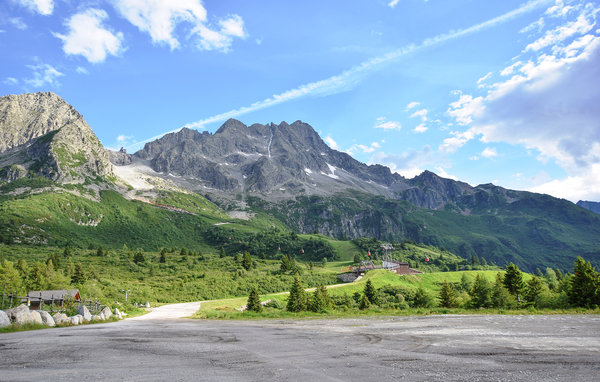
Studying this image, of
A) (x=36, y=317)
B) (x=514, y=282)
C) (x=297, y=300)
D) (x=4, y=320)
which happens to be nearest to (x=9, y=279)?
(x=36, y=317)

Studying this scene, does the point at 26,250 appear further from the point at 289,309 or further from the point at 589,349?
the point at 589,349

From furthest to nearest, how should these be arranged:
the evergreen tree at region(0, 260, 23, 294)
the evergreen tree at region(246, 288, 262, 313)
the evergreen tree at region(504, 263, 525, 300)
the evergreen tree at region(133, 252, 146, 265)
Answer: the evergreen tree at region(133, 252, 146, 265) < the evergreen tree at region(504, 263, 525, 300) < the evergreen tree at region(246, 288, 262, 313) < the evergreen tree at region(0, 260, 23, 294)

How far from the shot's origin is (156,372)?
921 cm

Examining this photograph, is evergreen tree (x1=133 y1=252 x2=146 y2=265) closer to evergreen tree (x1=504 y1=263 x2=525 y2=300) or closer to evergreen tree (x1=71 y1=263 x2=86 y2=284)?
evergreen tree (x1=71 y1=263 x2=86 y2=284)

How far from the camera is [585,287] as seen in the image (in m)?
33.4

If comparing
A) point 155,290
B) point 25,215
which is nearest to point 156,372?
point 155,290

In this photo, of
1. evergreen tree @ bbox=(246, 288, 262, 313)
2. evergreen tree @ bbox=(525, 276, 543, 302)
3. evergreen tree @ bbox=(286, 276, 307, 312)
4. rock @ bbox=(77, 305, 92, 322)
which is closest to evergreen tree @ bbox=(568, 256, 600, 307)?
evergreen tree @ bbox=(525, 276, 543, 302)

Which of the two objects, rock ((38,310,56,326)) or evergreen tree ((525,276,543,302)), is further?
evergreen tree ((525,276,543,302))

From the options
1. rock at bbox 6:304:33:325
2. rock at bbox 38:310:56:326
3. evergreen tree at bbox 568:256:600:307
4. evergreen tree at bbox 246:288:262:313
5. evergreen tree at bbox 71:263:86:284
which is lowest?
evergreen tree at bbox 246:288:262:313

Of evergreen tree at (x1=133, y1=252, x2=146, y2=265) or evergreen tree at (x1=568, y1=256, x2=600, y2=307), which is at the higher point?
evergreen tree at (x1=568, y1=256, x2=600, y2=307)

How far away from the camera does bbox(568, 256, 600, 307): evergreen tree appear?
106ft

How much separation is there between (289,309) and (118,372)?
41.1 meters

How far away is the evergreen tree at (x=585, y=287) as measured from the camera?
1277 inches

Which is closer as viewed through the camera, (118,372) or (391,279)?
(118,372)
